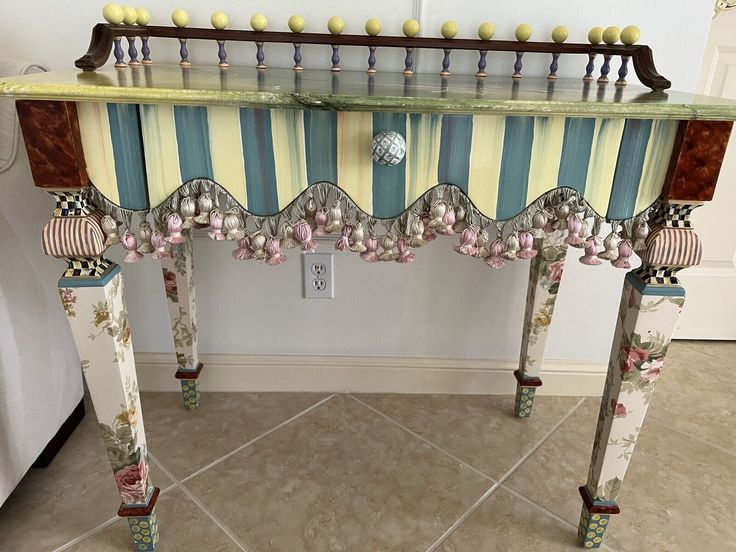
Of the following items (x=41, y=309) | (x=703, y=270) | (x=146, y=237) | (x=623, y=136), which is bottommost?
(x=703, y=270)

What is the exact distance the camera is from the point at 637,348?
30.8 inches

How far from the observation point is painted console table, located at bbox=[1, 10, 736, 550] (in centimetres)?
64

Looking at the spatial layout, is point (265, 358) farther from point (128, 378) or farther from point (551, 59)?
point (551, 59)

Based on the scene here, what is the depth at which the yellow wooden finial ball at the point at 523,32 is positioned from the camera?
3.26 feet

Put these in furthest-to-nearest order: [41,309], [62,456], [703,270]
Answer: [703,270]
[62,456]
[41,309]

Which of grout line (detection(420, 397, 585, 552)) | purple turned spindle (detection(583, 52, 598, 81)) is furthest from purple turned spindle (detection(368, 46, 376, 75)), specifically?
grout line (detection(420, 397, 585, 552))

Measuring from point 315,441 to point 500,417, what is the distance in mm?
422

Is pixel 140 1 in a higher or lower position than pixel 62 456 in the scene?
higher

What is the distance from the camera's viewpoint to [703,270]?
64.6 inches

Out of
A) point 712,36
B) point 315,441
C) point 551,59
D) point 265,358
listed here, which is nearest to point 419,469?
point 315,441

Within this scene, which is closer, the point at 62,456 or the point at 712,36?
the point at 62,456

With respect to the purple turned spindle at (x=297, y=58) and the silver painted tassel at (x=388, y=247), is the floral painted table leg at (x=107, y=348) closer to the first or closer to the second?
the silver painted tassel at (x=388, y=247)

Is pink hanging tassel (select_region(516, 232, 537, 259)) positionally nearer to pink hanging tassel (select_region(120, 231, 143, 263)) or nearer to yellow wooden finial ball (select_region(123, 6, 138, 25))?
pink hanging tassel (select_region(120, 231, 143, 263))

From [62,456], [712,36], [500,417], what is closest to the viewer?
[62,456]
